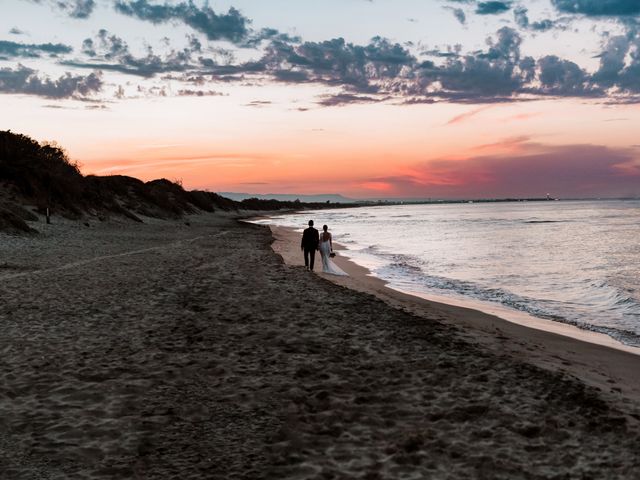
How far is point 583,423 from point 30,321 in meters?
10.3

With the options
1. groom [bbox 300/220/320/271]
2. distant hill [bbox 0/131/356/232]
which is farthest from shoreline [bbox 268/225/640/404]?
distant hill [bbox 0/131/356/232]

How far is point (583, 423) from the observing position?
6.38 meters

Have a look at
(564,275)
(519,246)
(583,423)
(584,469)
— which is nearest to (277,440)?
(584,469)

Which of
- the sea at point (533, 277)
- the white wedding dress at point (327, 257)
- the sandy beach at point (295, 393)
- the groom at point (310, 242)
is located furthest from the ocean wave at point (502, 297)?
the groom at point (310, 242)

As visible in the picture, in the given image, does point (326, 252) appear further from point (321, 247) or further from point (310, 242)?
point (310, 242)

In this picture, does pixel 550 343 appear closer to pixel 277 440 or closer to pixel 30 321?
pixel 277 440

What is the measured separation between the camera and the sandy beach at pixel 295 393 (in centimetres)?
543

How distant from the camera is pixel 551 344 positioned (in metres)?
11.3

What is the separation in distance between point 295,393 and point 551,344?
6.59 meters

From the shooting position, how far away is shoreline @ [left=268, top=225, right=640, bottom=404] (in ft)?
28.6

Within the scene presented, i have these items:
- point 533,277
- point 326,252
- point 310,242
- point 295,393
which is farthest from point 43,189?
point 295,393

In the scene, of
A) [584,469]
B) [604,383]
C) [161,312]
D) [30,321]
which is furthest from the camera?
[161,312]

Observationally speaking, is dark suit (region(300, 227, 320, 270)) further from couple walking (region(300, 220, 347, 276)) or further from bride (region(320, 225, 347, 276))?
bride (region(320, 225, 347, 276))

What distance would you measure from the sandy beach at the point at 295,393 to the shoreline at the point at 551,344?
65 millimetres
